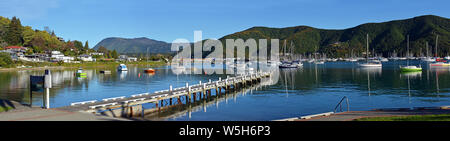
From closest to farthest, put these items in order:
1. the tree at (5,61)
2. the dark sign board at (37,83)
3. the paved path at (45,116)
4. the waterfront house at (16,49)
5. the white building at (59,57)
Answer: the paved path at (45,116)
the dark sign board at (37,83)
the tree at (5,61)
the waterfront house at (16,49)
the white building at (59,57)

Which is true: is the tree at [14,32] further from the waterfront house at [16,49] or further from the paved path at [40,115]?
the paved path at [40,115]

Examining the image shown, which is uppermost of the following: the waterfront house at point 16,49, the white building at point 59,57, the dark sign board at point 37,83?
the waterfront house at point 16,49

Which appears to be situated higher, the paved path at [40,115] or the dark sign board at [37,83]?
the dark sign board at [37,83]

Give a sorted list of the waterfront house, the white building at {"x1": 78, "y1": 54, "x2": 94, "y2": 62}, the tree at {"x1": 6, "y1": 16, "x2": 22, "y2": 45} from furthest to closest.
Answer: the white building at {"x1": 78, "y1": 54, "x2": 94, "y2": 62} < the tree at {"x1": 6, "y1": 16, "x2": 22, "y2": 45} < the waterfront house

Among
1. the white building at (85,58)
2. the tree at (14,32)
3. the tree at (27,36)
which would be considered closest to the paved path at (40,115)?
the white building at (85,58)

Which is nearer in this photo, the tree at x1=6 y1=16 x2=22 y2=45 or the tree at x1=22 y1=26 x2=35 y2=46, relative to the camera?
the tree at x1=6 y1=16 x2=22 y2=45

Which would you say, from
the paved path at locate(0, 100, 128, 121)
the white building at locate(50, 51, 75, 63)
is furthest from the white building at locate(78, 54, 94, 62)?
the paved path at locate(0, 100, 128, 121)

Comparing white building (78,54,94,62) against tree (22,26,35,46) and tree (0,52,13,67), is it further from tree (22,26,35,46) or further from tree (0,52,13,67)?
tree (0,52,13,67)

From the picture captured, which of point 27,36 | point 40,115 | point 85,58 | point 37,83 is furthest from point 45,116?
point 27,36

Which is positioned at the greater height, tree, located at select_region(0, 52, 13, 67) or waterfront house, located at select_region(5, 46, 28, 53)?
waterfront house, located at select_region(5, 46, 28, 53)
